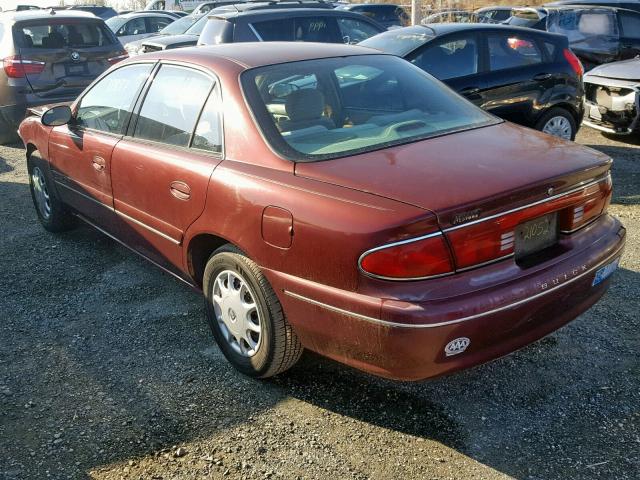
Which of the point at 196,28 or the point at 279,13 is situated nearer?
the point at 279,13

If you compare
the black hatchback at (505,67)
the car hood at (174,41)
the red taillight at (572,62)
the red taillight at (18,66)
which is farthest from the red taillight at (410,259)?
the car hood at (174,41)

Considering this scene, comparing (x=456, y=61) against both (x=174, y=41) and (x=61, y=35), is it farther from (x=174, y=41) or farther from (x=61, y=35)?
(x=174, y=41)

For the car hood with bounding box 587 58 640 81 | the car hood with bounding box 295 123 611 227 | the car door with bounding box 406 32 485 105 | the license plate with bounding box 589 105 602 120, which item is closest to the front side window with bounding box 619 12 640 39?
the car hood with bounding box 587 58 640 81

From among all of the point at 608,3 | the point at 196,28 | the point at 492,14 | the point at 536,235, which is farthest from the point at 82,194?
the point at 492,14

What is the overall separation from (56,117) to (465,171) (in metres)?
3.11

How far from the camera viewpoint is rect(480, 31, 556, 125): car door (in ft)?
22.3

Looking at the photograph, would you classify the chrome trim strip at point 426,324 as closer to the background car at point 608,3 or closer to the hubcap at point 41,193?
the hubcap at point 41,193

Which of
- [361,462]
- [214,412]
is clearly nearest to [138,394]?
[214,412]

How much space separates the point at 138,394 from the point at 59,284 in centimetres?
174

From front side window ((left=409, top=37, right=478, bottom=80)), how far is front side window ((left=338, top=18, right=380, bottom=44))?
11.1ft

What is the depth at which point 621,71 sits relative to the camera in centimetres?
803

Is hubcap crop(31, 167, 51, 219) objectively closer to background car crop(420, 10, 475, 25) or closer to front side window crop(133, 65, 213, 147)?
front side window crop(133, 65, 213, 147)

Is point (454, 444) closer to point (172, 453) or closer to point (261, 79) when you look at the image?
point (172, 453)

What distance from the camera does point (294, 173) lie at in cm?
297
